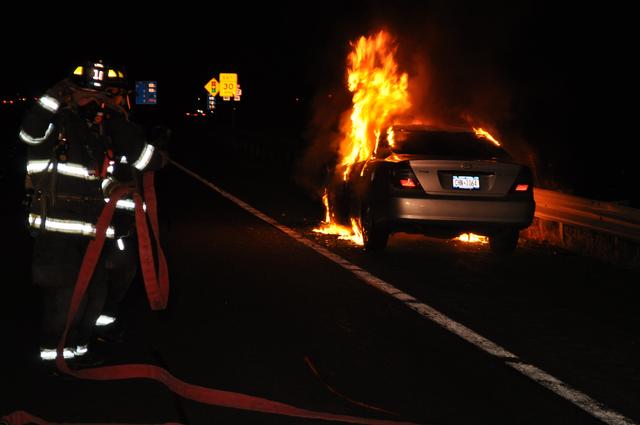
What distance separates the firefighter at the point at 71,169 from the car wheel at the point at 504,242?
259 inches

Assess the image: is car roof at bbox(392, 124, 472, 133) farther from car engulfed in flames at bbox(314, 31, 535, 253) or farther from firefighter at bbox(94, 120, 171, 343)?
firefighter at bbox(94, 120, 171, 343)

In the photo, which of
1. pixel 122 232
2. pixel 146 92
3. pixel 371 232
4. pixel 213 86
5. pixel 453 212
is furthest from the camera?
pixel 146 92

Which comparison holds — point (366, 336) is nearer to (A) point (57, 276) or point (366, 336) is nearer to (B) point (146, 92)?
(A) point (57, 276)

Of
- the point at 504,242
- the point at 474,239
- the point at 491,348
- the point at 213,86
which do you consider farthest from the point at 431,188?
the point at 213,86

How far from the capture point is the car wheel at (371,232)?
451 inches

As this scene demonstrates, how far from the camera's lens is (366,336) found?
733 centimetres

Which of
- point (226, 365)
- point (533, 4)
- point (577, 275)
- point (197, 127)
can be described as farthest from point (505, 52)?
point (197, 127)

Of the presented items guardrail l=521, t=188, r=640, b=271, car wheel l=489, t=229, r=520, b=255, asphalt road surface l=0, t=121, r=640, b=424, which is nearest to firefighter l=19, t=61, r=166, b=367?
asphalt road surface l=0, t=121, r=640, b=424

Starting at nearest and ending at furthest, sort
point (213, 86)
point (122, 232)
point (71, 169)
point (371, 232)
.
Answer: point (71, 169), point (122, 232), point (371, 232), point (213, 86)

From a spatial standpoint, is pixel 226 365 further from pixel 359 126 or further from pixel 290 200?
pixel 290 200

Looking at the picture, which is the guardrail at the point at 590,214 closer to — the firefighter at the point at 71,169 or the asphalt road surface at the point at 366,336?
the asphalt road surface at the point at 366,336

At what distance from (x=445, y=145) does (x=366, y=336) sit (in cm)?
497

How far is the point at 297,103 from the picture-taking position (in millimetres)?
80375

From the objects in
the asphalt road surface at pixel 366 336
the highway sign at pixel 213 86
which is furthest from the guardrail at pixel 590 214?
the highway sign at pixel 213 86
